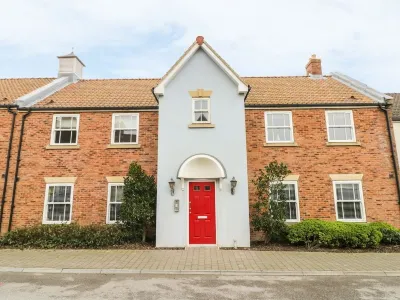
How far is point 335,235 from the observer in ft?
36.0

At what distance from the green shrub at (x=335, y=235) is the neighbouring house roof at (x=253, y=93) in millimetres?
5811

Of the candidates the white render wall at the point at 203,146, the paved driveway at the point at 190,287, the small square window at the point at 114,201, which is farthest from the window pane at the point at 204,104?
the paved driveway at the point at 190,287

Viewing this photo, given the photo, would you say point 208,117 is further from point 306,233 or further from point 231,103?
point 306,233

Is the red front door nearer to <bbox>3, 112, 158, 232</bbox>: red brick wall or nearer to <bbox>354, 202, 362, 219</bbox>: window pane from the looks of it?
<bbox>3, 112, 158, 232</bbox>: red brick wall

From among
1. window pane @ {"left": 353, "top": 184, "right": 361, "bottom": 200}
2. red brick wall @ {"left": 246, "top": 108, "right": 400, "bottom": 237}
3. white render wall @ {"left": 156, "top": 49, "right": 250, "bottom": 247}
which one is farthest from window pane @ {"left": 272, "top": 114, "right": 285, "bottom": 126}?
window pane @ {"left": 353, "top": 184, "right": 361, "bottom": 200}

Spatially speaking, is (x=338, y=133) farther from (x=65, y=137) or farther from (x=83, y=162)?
(x=65, y=137)

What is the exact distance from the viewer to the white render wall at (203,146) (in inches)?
441

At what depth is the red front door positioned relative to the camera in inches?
445

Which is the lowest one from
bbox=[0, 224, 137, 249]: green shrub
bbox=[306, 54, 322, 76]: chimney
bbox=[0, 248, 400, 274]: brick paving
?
bbox=[0, 248, 400, 274]: brick paving

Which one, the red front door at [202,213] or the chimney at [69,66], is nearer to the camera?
the red front door at [202,213]

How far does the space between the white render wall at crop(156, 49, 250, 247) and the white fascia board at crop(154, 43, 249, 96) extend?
177 mm

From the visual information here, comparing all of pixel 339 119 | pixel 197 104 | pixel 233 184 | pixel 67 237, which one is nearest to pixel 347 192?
pixel 339 119

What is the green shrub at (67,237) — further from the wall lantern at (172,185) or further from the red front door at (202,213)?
the red front door at (202,213)

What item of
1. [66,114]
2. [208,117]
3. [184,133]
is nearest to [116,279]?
[184,133]
